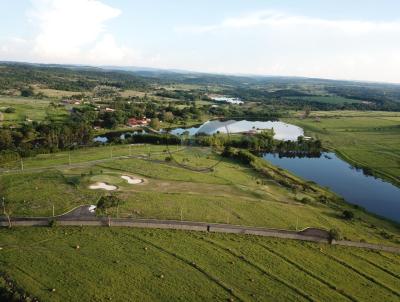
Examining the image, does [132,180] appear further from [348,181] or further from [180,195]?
[348,181]

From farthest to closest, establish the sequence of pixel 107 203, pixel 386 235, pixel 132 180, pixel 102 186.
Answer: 1. pixel 132 180
2. pixel 102 186
3. pixel 386 235
4. pixel 107 203

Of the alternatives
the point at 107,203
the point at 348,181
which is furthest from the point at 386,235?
the point at 107,203

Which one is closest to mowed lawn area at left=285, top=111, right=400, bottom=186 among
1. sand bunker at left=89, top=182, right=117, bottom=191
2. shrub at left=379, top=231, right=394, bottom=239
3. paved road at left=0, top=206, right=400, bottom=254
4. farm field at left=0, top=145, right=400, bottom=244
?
farm field at left=0, top=145, right=400, bottom=244

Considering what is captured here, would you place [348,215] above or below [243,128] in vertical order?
above

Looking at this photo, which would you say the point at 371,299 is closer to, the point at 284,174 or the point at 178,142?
the point at 284,174

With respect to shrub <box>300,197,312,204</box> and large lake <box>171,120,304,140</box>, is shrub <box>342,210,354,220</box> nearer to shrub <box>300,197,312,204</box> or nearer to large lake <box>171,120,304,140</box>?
shrub <box>300,197,312,204</box>

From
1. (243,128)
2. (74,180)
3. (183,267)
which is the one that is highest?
(74,180)

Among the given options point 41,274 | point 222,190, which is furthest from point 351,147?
point 41,274
